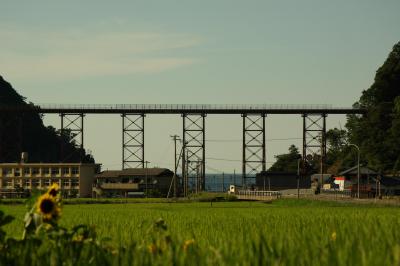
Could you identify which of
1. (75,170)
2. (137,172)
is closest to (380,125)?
(137,172)

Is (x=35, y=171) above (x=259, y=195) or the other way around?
above

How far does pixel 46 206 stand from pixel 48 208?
0.02m

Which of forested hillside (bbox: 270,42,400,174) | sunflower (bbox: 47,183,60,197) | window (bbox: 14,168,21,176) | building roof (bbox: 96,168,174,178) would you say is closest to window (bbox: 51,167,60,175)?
window (bbox: 14,168,21,176)

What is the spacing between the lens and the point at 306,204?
48.8 m

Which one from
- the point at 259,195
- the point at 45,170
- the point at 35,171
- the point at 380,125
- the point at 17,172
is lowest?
the point at 259,195

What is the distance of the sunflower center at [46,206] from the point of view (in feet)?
14.5

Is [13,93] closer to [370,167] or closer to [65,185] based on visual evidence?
[65,185]

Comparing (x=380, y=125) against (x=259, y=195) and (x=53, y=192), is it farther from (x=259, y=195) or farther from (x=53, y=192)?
(x=53, y=192)

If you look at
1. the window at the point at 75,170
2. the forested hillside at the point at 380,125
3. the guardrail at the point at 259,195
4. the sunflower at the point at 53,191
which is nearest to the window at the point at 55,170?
the window at the point at 75,170

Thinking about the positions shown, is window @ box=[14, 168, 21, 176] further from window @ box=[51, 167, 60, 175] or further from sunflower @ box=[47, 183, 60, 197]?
sunflower @ box=[47, 183, 60, 197]

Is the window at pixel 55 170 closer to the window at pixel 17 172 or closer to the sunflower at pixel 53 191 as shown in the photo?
the window at pixel 17 172

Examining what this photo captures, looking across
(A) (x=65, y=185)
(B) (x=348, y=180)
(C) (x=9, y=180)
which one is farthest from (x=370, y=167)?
(C) (x=9, y=180)

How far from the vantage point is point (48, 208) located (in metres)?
4.43

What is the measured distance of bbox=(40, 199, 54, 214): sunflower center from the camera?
4426 millimetres
